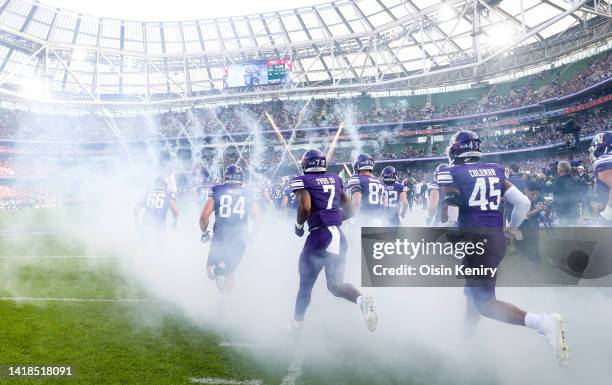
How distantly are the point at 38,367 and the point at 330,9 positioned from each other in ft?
108

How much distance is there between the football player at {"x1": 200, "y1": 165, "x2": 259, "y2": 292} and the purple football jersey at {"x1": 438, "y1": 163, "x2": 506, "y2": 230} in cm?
280

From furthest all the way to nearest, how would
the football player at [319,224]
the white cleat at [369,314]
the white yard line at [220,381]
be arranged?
the football player at [319,224], the white cleat at [369,314], the white yard line at [220,381]

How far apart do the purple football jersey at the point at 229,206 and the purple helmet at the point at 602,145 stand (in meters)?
4.14

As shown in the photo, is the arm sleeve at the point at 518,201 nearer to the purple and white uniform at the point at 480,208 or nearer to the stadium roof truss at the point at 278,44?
the purple and white uniform at the point at 480,208

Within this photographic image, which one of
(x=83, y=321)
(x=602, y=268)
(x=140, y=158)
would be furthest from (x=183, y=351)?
(x=140, y=158)

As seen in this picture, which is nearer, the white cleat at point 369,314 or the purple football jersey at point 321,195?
the white cleat at point 369,314

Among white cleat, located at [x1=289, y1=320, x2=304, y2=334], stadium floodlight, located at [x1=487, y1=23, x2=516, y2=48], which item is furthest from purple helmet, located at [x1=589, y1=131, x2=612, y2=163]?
stadium floodlight, located at [x1=487, y1=23, x2=516, y2=48]

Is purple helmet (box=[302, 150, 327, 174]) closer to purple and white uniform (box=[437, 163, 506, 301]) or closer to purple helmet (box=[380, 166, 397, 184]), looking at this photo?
purple and white uniform (box=[437, 163, 506, 301])

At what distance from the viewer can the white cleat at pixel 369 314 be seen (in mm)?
3604

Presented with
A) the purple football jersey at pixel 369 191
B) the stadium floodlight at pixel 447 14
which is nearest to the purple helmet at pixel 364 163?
the purple football jersey at pixel 369 191

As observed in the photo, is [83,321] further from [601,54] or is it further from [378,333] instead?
[601,54]

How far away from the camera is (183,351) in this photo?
156 inches

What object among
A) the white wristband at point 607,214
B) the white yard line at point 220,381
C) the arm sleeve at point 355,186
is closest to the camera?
the white yard line at point 220,381

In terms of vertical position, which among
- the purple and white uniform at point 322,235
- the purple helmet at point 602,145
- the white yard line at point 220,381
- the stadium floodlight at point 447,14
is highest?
the stadium floodlight at point 447,14
